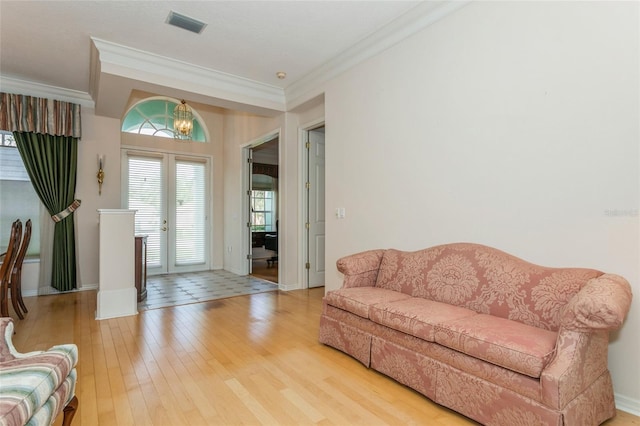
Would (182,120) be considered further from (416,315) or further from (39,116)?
(416,315)

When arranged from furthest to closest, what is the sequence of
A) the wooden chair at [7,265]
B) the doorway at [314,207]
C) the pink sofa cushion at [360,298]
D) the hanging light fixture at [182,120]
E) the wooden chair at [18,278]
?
the doorway at [314,207]
the hanging light fixture at [182,120]
the wooden chair at [18,278]
the wooden chair at [7,265]
the pink sofa cushion at [360,298]

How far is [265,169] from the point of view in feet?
30.4

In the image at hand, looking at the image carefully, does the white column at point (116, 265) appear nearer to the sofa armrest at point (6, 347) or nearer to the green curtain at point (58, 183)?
the green curtain at point (58, 183)

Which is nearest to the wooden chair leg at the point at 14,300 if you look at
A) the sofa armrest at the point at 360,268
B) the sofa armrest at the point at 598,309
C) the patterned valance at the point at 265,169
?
the sofa armrest at the point at 360,268

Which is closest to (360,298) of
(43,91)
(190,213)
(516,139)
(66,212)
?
(516,139)

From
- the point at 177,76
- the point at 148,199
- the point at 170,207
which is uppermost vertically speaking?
the point at 177,76

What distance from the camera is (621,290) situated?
1650 mm

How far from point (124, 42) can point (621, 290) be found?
4.51 meters

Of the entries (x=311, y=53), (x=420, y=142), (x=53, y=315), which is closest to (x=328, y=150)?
(x=311, y=53)

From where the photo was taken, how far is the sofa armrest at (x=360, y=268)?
9.64 feet

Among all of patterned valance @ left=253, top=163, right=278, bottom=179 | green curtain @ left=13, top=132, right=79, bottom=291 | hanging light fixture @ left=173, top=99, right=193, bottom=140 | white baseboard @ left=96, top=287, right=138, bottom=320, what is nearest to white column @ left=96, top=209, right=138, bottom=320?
white baseboard @ left=96, top=287, right=138, bottom=320

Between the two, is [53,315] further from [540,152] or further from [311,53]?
[540,152]

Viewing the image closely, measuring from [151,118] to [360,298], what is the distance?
5471mm

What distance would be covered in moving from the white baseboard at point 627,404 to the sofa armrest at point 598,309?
70 centimetres
